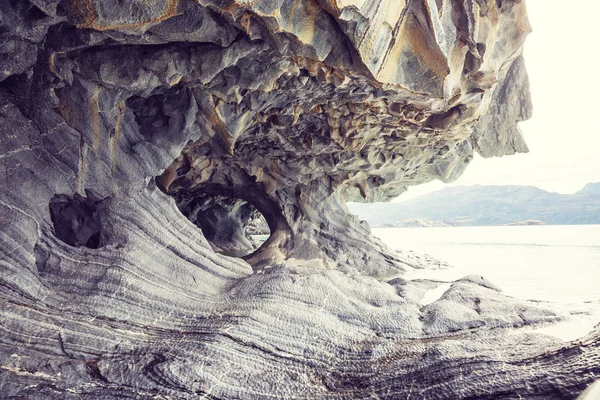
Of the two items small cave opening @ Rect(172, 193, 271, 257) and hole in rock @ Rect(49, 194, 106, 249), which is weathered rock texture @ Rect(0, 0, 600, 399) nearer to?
hole in rock @ Rect(49, 194, 106, 249)

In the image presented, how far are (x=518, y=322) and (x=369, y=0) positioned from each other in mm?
5845

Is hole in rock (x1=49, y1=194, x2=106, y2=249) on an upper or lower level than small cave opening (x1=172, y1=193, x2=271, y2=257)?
lower

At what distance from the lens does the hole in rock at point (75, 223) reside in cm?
816

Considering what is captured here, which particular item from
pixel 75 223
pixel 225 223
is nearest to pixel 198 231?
pixel 75 223

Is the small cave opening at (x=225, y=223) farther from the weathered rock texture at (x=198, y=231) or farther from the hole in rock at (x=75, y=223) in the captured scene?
the hole in rock at (x=75, y=223)

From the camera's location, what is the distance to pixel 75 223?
826 centimetres

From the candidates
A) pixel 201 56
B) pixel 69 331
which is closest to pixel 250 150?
pixel 201 56

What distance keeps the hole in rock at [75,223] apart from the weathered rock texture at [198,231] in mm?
43

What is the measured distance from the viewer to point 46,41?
629cm

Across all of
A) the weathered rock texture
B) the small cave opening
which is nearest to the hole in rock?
the weathered rock texture

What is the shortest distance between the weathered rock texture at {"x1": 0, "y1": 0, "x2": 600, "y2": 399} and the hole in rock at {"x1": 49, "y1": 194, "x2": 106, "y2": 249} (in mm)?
43

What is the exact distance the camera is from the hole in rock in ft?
26.8

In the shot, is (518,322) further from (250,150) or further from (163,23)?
(250,150)

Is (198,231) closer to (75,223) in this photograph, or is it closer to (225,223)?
(75,223)
